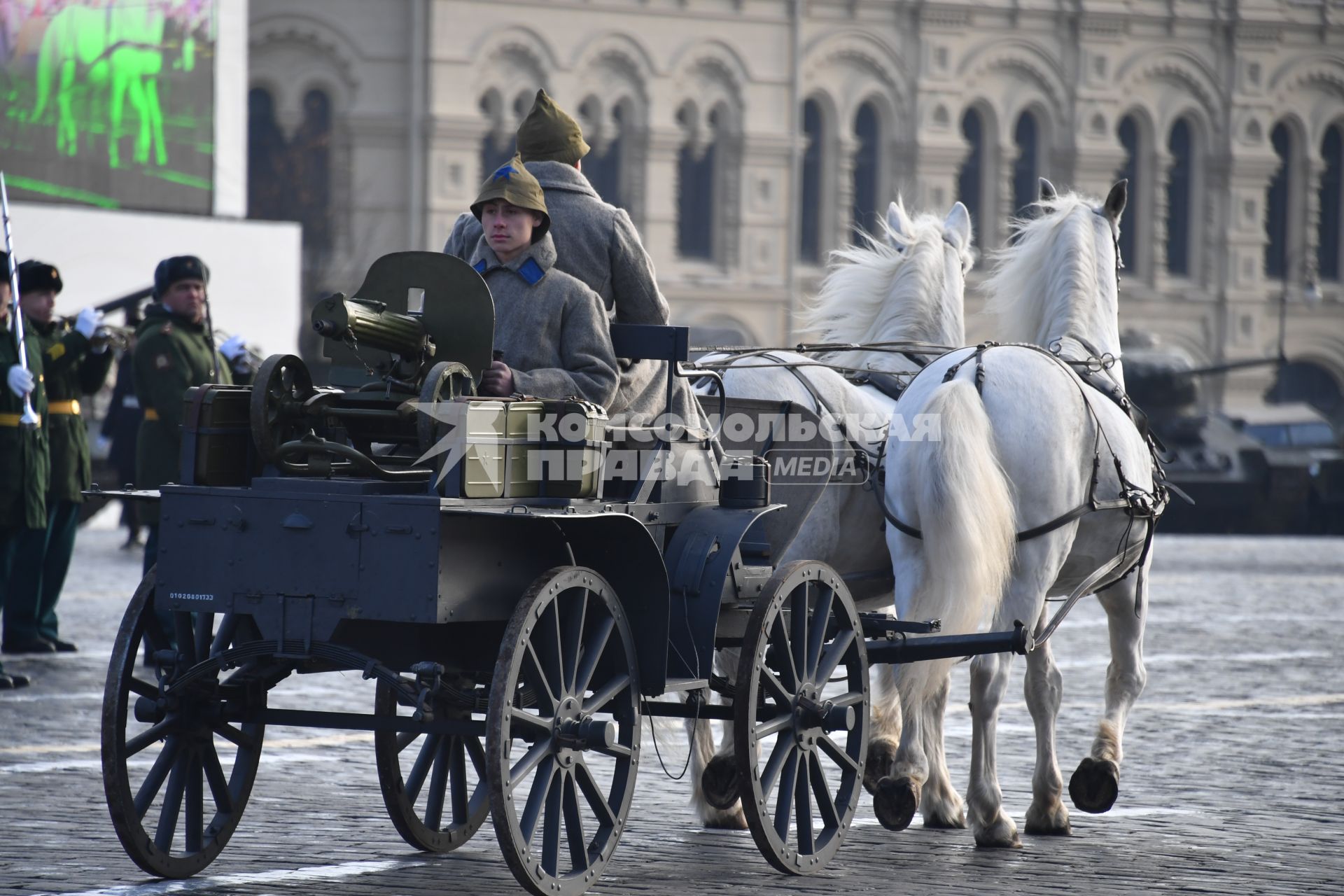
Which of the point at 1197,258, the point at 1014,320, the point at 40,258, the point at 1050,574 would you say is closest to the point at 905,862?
the point at 1050,574

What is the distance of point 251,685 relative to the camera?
18.2ft

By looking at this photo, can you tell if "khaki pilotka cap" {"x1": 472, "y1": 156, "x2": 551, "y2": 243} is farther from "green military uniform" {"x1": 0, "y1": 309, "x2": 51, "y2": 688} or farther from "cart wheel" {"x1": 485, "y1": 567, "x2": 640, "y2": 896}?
"green military uniform" {"x1": 0, "y1": 309, "x2": 51, "y2": 688}

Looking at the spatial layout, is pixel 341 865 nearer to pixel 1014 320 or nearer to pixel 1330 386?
pixel 1014 320

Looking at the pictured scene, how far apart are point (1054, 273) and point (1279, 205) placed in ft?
144

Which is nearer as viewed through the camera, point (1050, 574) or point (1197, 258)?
point (1050, 574)

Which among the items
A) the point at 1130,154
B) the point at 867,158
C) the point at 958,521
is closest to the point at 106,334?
the point at 958,521

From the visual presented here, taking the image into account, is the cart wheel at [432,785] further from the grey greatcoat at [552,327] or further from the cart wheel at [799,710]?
the grey greatcoat at [552,327]

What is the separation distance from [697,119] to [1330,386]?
17.1 m

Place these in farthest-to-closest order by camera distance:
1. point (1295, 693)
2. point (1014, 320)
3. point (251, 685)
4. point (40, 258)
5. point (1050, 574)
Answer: point (40, 258) < point (1295, 693) < point (1014, 320) < point (1050, 574) < point (251, 685)

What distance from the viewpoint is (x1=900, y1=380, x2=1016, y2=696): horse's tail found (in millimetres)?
6488

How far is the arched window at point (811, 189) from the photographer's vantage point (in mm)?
45500

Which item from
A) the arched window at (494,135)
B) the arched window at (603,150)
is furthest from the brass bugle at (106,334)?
the arched window at (603,150)

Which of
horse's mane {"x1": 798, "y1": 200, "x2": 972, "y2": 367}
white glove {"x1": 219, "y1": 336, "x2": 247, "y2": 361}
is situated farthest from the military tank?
horse's mane {"x1": 798, "y1": 200, "x2": 972, "y2": 367}

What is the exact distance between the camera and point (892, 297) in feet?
28.9
